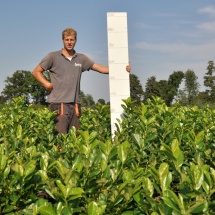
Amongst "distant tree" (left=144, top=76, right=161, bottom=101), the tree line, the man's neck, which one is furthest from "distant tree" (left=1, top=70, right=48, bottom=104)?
the man's neck

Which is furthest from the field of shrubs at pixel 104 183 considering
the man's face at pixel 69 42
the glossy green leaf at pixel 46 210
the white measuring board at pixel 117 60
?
the man's face at pixel 69 42

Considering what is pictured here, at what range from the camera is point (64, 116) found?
→ 5.94 meters

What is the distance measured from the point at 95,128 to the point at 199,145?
2.48m

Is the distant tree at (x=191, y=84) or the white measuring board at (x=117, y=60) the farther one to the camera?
the distant tree at (x=191, y=84)

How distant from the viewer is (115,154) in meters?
2.70

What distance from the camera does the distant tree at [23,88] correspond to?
10300 centimetres

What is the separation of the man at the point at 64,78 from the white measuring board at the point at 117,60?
1.85 ft

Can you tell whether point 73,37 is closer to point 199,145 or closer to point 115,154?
point 199,145

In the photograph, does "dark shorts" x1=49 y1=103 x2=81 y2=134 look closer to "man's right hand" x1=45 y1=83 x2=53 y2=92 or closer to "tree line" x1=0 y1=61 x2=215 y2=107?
"man's right hand" x1=45 y1=83 x2=53 y2=92

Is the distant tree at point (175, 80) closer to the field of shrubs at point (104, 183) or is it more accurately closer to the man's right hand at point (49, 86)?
the man's right hand at point (49, 86)

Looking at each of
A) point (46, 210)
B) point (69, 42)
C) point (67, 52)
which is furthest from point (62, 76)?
point (46, 210)

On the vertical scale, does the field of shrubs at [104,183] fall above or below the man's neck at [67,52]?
below

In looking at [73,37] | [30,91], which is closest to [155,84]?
[30,91]

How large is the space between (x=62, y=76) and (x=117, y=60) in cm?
82
